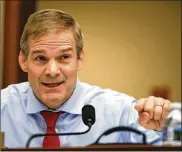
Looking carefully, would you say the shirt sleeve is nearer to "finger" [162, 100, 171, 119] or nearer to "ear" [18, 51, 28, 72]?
"finger" [162, 100, 171, 119]

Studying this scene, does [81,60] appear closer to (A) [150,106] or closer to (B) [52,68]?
(B) [52,68]

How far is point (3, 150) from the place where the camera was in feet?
2.88

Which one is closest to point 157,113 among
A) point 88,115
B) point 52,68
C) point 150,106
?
point 150,106

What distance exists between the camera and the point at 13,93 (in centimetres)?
92

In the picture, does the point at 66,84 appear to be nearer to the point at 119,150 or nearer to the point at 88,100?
the point at 88,100

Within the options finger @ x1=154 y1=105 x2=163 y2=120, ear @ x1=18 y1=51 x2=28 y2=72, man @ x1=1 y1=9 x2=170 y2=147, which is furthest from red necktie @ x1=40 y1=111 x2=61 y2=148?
finger @ x1=154 y1=105 x2=163 y2=120

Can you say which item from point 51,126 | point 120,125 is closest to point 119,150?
point 120,125

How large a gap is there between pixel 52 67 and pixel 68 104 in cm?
10

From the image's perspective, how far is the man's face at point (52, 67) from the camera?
87 cm

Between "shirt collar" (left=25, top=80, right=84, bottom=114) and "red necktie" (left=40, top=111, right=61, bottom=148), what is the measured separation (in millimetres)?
14

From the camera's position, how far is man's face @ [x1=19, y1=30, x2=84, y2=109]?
2.85 ft

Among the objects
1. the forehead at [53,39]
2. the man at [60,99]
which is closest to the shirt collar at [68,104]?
the man at [60,99]

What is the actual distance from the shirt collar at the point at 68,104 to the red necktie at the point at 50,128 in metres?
0.01

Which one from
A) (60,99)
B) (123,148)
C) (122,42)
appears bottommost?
(123,148)
